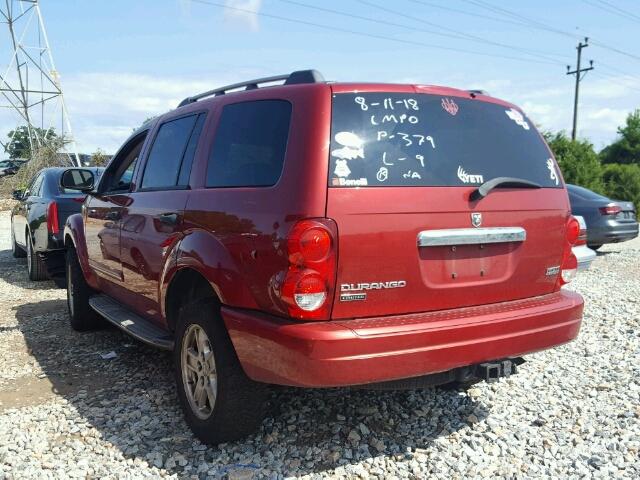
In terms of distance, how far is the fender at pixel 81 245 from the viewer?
5621mm

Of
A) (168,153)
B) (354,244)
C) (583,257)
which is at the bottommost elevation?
(583,257)

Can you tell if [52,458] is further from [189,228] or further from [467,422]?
[467,422]

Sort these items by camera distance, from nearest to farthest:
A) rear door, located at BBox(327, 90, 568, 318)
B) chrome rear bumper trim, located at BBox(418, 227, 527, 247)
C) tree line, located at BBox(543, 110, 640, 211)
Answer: rear door, located at BBox(327, 90, 568, 318)
chrome rear bumper trim, located at BBox(418, 227, 527, 247)
tree line, located at BBox(543, 110, 640, 211)

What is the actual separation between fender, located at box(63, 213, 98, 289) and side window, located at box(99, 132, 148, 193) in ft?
2.21

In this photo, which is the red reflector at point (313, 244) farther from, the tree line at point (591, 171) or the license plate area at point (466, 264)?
the tree line at point (591, 171)

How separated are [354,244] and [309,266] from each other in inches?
9.3

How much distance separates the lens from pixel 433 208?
2.96m

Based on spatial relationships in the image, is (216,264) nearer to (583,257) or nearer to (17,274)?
(583,257)

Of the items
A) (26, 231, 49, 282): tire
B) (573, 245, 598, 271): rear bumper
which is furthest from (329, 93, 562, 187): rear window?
(26, 231, 49, 282): tire

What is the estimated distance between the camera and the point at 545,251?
134 inches

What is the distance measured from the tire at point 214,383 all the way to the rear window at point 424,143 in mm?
1113

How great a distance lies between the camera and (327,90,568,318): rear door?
2.81 meters

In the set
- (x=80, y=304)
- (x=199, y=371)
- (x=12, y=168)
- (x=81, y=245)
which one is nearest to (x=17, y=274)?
(x=80, y=304)

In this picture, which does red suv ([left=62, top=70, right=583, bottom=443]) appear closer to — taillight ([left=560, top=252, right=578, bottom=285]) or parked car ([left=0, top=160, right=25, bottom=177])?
taillight ([left=560, top=252, right=578, bottom=285])
